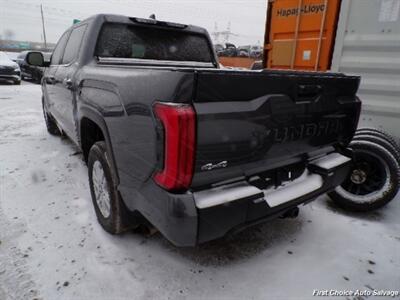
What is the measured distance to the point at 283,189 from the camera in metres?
2.13

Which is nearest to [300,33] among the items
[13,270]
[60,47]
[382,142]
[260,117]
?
[382,142]

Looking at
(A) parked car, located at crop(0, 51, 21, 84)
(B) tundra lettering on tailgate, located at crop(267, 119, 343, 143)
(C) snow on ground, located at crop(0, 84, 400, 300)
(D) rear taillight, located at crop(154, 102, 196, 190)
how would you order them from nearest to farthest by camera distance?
(D) rear taillight, located at crop(154, 102, 196, 190), (B) tundra lettering on tailgate, located at crop(267, 119, 343, 143), (C) snow on ground, located at crop(0, 84, 400, 300), (A) parked car, located at crop(0, 51, 21, 84)

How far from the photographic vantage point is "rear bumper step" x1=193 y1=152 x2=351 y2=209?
5.43 ft

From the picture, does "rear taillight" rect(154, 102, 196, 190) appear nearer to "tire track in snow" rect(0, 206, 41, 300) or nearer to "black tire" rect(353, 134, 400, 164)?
"tire track in snow" rect(0, 206, 41, 300)

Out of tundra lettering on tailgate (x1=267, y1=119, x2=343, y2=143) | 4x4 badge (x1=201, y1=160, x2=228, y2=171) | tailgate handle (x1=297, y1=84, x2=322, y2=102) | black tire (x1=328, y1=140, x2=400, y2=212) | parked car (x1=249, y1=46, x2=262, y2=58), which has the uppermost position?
parked car (x1=249, y1=46, x2=262, y2=58)

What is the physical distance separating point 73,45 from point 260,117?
9.67 feet

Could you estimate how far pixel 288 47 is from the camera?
4.87 metres

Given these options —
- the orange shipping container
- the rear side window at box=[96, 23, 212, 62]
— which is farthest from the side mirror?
the orange shipping container

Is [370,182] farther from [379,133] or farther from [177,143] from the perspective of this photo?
[177,143]

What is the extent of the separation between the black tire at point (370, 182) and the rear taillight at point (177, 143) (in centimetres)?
224

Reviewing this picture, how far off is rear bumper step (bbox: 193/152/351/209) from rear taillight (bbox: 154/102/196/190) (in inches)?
5.9

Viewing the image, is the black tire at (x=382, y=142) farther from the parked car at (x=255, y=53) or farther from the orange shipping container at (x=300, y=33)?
the parked car at (x=255, y=53)

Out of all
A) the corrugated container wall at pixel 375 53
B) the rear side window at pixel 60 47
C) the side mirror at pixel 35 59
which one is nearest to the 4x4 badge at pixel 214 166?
the corrugated container wall at pixel 375 53

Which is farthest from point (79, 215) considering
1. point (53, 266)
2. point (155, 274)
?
point (155, 274)
